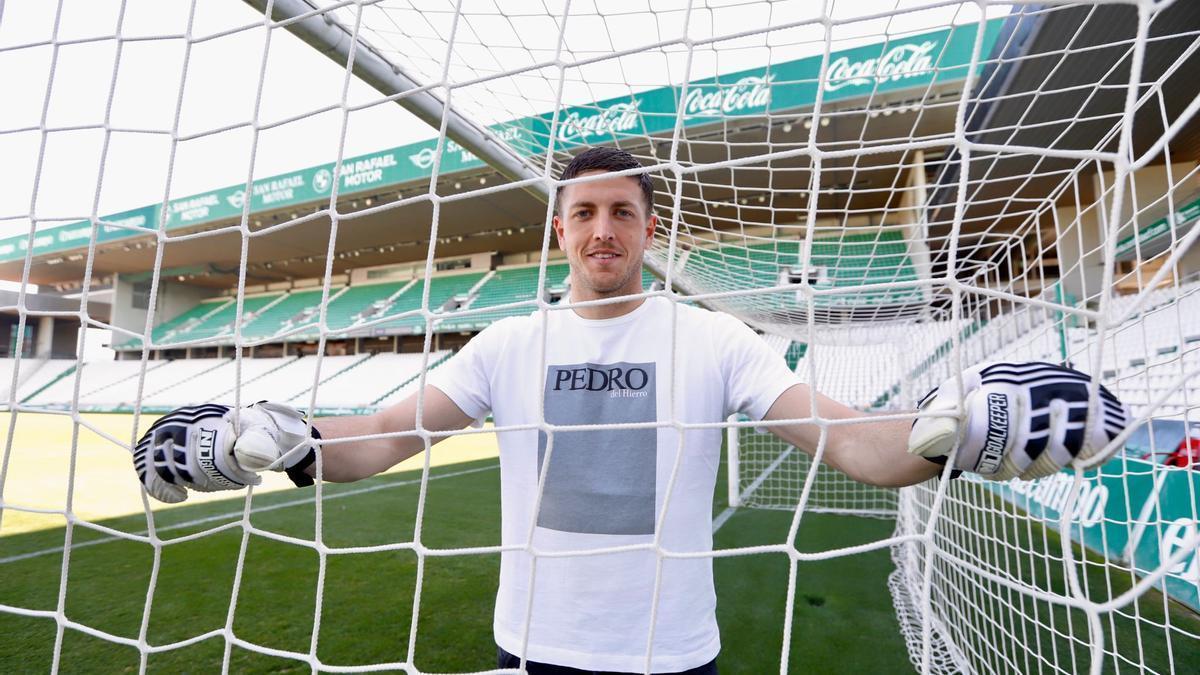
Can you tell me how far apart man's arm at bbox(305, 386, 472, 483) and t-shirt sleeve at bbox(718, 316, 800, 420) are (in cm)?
53

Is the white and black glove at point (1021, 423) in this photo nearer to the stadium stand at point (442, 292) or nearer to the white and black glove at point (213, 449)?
the white and black glove at point (213, 449)

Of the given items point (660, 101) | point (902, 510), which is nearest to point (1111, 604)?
point (902, 510)

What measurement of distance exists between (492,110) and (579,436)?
133cm

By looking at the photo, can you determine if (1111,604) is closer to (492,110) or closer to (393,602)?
(492,110)

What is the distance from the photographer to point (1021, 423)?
2.11 ft

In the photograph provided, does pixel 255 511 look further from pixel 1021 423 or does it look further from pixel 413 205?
pixel 1021 423

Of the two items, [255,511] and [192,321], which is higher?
[192,321]

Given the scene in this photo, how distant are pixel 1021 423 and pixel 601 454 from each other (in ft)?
2.08

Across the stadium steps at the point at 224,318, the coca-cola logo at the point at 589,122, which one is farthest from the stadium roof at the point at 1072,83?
the stadium steps at the point at 224,318

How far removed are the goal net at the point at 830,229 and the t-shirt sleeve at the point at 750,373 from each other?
11 centimetres

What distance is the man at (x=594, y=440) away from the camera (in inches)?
36.4

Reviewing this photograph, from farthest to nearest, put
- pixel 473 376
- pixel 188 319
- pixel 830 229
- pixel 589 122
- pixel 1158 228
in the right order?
1. pixel 188 319
2. pixel 1158 228
3. pixel 589 122
4. pixel 830 229
5. pixel 473 376

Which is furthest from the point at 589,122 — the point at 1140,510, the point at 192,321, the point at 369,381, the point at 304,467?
the point at 192,321

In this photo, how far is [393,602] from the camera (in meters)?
2.27
